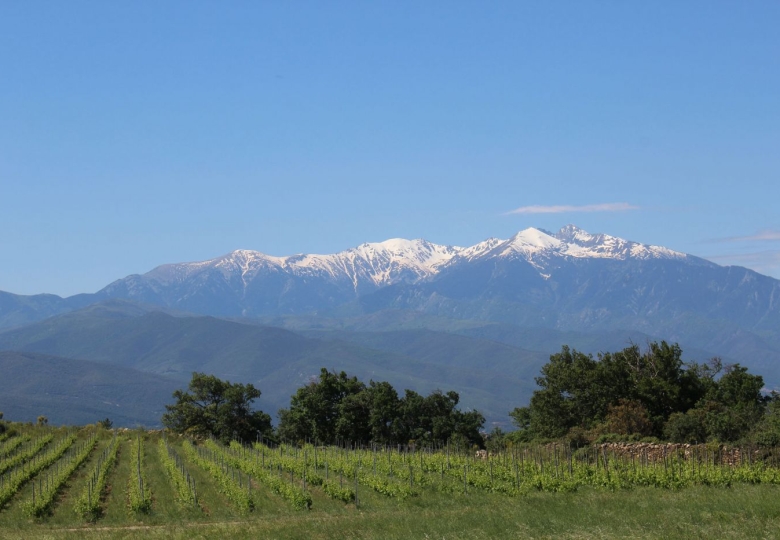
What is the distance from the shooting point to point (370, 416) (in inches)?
3265

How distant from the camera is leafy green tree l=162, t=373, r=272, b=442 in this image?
8731 cm

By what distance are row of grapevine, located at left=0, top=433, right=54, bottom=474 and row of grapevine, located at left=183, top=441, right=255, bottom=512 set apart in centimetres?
1066

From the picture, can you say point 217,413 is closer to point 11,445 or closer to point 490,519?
point 11,445

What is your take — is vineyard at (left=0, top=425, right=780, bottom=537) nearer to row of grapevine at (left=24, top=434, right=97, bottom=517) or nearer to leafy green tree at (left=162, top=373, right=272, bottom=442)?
row of grapevine at (left=24, top=434, right=97, bottom=517)

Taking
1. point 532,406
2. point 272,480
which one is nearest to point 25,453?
point 272,480

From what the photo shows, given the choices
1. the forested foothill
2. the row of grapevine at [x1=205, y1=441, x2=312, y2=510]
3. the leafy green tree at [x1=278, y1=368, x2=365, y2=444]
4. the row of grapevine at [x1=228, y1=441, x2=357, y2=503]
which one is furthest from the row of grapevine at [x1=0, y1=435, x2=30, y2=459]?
the forested foothill

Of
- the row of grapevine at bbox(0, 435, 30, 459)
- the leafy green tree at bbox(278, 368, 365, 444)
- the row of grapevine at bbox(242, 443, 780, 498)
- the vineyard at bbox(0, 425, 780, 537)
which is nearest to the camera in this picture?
the vineyard at bbox(0, 425, 780, 537)

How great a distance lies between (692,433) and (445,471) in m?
21.5

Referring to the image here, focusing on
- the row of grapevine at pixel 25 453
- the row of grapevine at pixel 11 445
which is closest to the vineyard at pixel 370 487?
the row of grapevine at pixel 25 453

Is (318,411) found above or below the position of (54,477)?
above

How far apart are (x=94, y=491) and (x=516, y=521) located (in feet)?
75.4

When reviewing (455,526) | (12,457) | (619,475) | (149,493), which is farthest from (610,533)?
(12,457)

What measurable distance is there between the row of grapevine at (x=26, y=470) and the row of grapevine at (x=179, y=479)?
23.6 ft

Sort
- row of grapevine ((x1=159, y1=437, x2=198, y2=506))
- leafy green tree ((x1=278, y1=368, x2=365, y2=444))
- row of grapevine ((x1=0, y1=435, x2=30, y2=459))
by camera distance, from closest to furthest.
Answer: row of grapevine ((x1=159, y1=437, x2=198, y2=506))
row of grapevine ((x1=0, y1=435, x2=30, y2=459))
leafy green tree ((x1=278, y1=368, x2=365, y2=444))
